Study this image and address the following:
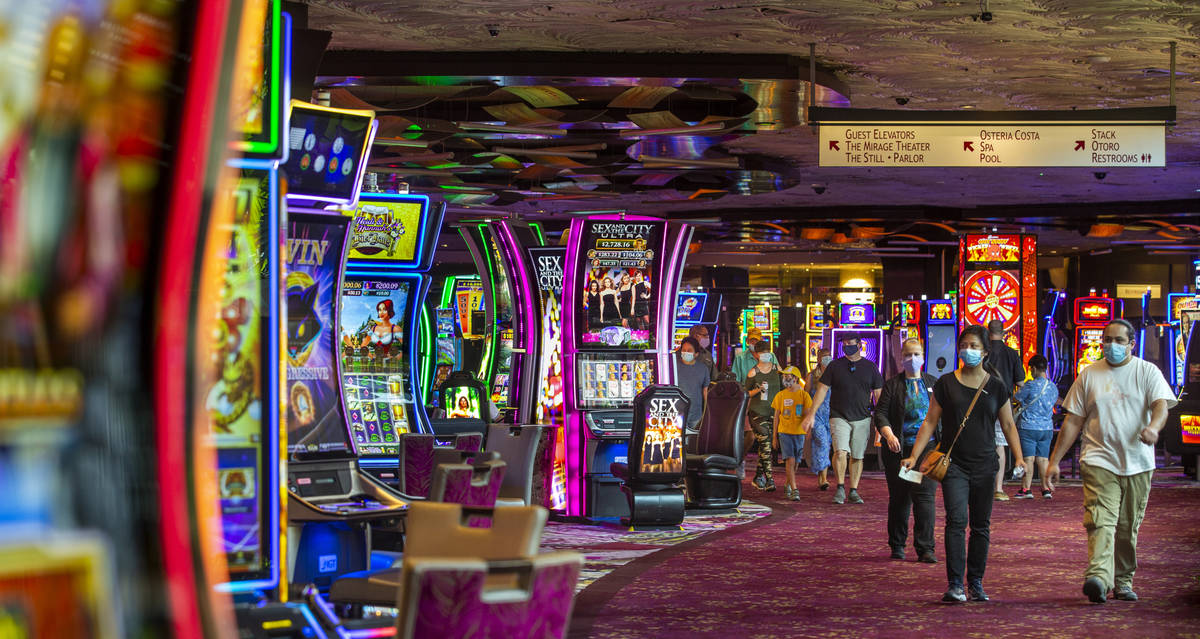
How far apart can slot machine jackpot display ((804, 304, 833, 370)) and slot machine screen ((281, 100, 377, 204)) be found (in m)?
13.1

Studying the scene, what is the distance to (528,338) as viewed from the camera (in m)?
10.6

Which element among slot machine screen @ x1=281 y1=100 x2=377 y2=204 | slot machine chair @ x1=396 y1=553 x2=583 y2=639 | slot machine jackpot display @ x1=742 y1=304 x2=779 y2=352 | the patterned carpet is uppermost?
slot machine screen @ x1=281 y1=100 x2=377 y2=204

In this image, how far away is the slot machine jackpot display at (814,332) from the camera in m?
18.8

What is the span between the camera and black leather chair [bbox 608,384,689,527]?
32.1 feet

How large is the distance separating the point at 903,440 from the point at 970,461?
1642 mm

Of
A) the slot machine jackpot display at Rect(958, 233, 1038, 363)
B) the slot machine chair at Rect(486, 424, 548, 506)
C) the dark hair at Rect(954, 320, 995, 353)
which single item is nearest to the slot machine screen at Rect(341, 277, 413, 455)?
the slot machine chair at Rect(486, 424, 548, 506)

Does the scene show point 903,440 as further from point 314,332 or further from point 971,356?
point 314,332

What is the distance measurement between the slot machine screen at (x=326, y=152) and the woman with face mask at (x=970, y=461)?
10.6ft

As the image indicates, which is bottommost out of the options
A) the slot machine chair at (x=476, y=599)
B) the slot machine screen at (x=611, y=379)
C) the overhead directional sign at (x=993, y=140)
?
the slot machine chair at (x=476, y=599)

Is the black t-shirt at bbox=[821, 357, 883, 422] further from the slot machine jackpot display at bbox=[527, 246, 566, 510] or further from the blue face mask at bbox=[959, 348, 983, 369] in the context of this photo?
the blue face mask at bbox=[959, 348, 983, 369]

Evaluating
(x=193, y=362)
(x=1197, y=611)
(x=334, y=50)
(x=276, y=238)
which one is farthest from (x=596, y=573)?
(x=193, y=362)

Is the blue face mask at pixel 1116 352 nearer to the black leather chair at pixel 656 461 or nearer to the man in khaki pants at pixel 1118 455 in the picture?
the man in khaki pants at pixel 1118 455

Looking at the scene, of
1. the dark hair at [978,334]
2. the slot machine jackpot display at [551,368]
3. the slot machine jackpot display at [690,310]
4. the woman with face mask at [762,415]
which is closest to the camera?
the dark hair at [978,334]

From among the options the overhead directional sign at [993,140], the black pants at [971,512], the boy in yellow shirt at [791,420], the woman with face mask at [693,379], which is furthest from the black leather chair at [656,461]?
the black pants at [971,512]
